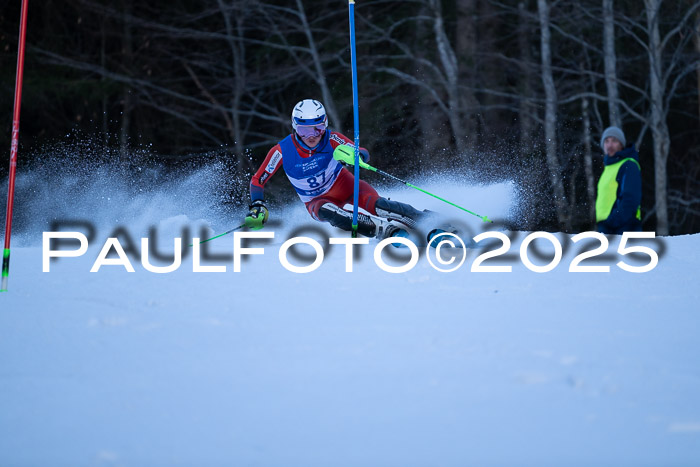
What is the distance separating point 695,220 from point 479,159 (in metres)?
6.56

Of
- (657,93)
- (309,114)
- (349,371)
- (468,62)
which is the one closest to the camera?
(349,371)

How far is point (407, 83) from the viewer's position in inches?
640

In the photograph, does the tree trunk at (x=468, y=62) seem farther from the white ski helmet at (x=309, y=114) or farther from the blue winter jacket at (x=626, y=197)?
the white ski helmet at (x=309, y=114)

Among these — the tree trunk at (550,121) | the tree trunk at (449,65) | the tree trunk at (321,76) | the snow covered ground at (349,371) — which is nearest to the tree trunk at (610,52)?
the tree trunk at (550,121)

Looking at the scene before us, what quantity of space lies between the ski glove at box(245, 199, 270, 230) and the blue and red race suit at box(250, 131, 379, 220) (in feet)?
0.54

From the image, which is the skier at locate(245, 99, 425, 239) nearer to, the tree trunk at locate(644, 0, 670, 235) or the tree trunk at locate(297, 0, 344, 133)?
the tree trunk at locate(297, 0, 344, 133)

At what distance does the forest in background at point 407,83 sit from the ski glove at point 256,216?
766 cm

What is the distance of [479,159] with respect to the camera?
1495 cm

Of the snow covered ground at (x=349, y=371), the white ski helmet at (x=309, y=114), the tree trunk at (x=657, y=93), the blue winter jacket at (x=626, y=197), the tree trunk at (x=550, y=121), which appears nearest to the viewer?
the snow covered ground at (x=349, y=371)

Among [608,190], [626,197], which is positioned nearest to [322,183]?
[608,190]

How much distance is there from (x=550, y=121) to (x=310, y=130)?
8643 millimetres

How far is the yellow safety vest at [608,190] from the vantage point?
256 inches

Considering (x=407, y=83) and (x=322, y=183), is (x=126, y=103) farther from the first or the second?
(x=322, y=183)

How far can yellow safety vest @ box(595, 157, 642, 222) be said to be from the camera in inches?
256
